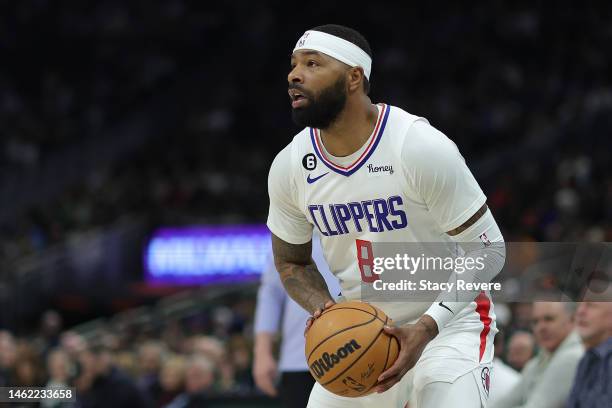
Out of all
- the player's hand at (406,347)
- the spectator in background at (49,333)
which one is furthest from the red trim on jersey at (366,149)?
the spectator in background at (49,333)

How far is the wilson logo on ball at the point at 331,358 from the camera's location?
4.85 metres

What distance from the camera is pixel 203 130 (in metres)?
24.5

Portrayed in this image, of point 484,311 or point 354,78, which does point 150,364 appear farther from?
point 354,78

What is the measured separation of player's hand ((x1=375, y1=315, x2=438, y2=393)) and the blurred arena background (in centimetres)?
921

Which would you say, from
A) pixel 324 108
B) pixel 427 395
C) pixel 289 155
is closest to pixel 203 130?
pixel 289 155

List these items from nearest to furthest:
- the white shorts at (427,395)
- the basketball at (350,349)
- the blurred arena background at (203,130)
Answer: the basketball at (350,349)
the white shorts at (427,395)
the blurred arena background at (203,130)

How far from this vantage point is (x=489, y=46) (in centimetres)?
2384

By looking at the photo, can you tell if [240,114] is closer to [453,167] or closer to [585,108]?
[585,108]

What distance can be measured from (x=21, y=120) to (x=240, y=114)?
4580 mm

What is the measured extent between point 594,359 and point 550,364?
64 cm

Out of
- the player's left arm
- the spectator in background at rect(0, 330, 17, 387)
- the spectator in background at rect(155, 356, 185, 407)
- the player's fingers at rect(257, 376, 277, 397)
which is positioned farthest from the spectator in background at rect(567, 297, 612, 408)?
the spectator in background at rect(0, 330, 17, 387)

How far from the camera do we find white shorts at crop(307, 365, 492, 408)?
5.04 meters

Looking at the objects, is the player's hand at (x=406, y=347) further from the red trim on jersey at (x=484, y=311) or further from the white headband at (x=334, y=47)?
the white headband at (x=334, y=47)

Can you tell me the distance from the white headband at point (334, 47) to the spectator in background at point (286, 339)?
1867 mm
